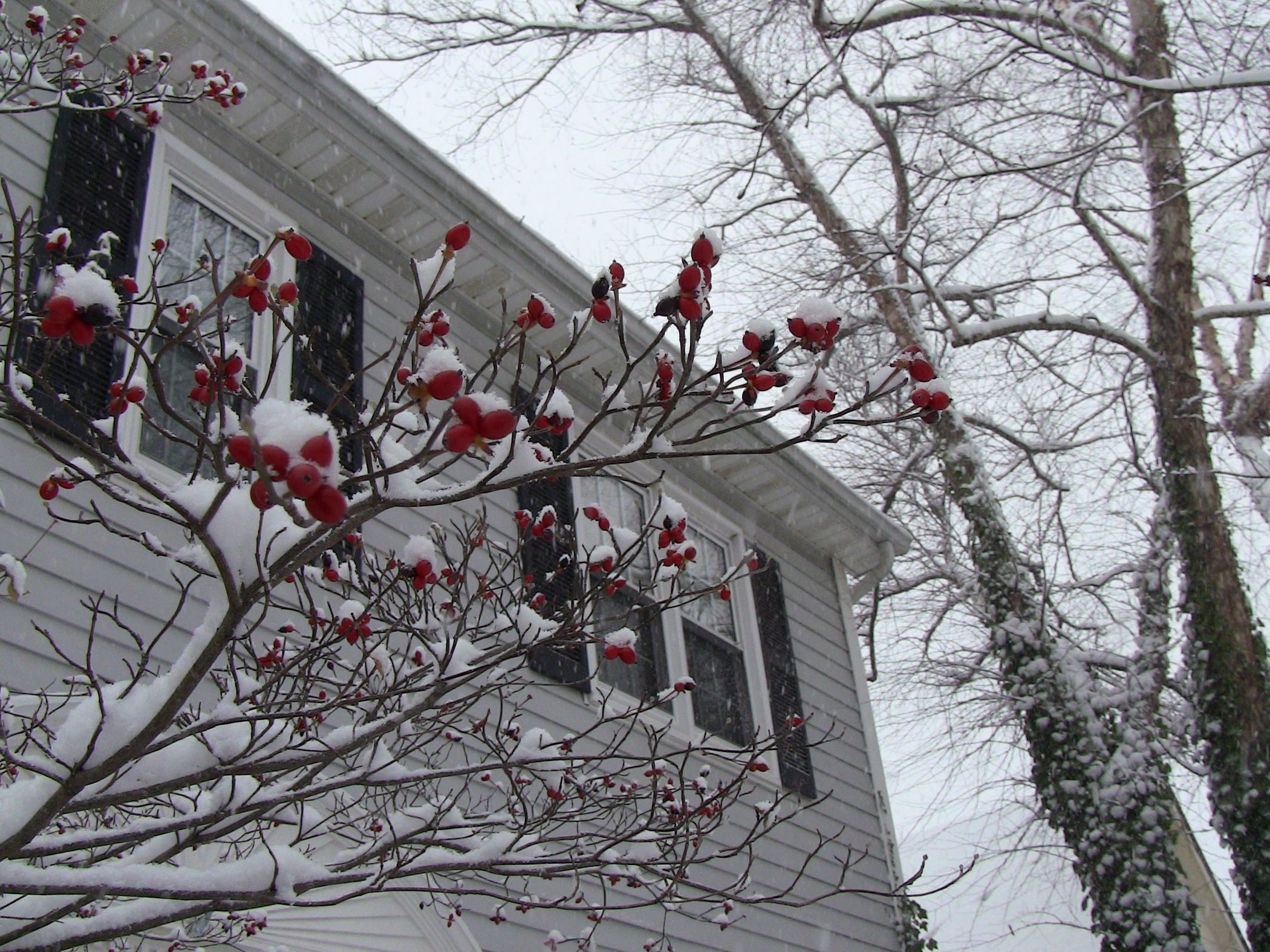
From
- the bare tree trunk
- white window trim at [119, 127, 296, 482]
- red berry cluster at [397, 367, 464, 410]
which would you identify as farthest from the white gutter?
red berry cluster at [397, 367, 464, 410]

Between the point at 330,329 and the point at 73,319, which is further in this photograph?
the point at 330,329

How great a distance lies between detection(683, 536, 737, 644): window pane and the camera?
669 centimetres

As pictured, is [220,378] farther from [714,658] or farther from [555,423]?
[714,658]

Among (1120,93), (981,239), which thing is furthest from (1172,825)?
(1120,93)

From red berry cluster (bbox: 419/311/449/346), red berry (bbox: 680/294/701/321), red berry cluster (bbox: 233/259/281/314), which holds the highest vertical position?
red berry cluster (bbox: 419/311/449/346)

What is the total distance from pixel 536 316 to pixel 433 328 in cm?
30

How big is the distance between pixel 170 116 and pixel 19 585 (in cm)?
250

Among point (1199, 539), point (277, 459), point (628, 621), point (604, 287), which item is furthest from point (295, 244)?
point (1199, 539)

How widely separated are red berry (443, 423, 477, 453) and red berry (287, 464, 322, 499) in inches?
8.0

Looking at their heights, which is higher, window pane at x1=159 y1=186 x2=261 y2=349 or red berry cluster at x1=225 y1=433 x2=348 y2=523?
window pane at x1=159 y1=186 x2=261 y2=349

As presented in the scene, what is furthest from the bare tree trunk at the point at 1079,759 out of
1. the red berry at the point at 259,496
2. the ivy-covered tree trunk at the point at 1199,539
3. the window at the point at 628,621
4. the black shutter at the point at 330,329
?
the red berry at the point at 259,496

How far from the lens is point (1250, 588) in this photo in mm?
8008

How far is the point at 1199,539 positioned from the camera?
754cm

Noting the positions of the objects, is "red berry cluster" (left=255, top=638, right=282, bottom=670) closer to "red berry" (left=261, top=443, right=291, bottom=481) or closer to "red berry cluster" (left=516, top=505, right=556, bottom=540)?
"red berry cluster" (left=516, top=505, right=556, bottom=540)
